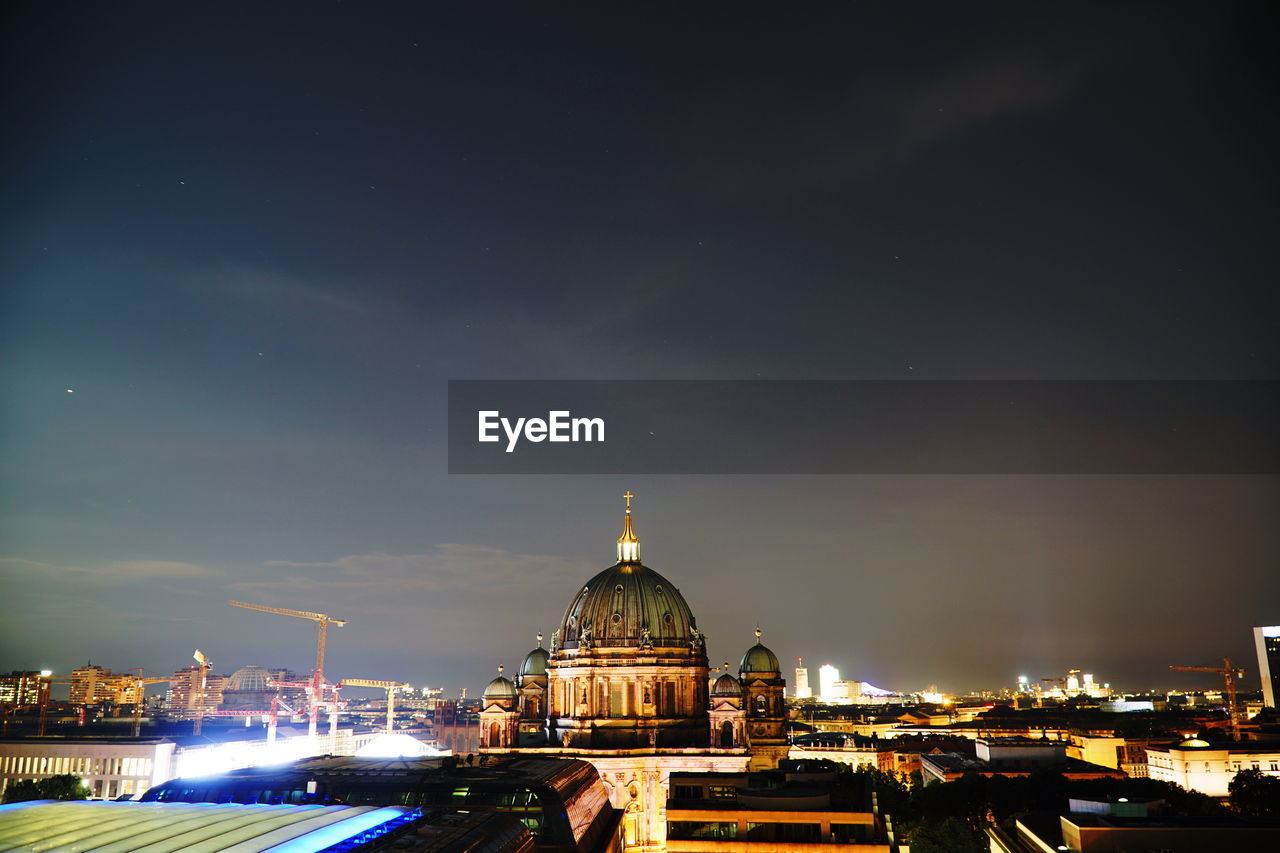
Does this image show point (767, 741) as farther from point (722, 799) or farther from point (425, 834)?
A: point (425, 834)

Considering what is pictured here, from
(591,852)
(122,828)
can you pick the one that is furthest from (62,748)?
(122,828)

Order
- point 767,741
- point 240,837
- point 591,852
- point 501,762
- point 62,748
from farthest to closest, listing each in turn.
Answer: point 62,748 → point 767,741 → point 501,762 → point 591,852 → point 240,837

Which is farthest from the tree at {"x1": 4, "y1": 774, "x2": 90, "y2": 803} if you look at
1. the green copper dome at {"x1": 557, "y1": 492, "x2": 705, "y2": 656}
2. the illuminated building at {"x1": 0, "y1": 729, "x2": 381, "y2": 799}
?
the green copper dome at {"x1": 557, "y1": 492, "x2": 705, "y2": 656}

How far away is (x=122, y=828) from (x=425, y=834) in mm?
11972

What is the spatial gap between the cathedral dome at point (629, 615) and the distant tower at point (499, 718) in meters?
10.3

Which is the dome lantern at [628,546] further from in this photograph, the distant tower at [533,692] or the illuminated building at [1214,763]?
the illuminated building at [1214,763]

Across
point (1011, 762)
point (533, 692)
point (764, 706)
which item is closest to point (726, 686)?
point (764, 706)

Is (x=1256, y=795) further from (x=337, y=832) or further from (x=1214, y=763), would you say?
(x=337, y=832)

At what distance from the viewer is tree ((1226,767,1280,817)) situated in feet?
398

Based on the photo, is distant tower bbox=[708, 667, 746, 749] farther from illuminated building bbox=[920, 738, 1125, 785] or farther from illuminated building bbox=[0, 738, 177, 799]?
illuminated building bbox=[0, 738, 177, 799]

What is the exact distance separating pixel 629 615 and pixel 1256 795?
3237 inches

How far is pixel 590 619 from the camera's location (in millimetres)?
129500

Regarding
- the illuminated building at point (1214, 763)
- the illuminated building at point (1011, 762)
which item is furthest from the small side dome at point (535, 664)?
the illuminated building at point (1214, 763)

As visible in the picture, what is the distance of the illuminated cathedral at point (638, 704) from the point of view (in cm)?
11750
